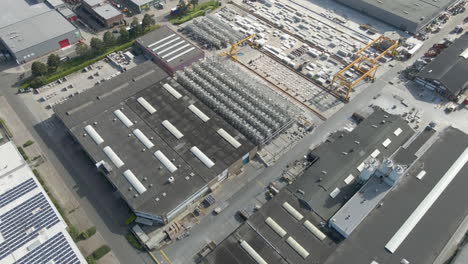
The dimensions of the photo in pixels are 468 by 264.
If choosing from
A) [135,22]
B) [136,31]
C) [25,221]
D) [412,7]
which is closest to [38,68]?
[136,31]

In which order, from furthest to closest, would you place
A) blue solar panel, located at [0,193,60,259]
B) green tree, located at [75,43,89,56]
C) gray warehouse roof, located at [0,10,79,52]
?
gray warehouse roof, located at [0,10,79,52] → green tree, located at [75,43,89,56] → blue solar panel, located at [0,193,60,259]

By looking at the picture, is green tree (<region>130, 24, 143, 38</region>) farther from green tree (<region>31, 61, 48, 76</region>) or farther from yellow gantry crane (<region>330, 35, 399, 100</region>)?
yellow gantry crane (<region>330, 35, 399, 100</region>)

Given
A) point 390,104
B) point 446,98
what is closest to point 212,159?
point 390,104

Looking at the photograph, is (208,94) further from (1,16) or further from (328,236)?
(1,16)

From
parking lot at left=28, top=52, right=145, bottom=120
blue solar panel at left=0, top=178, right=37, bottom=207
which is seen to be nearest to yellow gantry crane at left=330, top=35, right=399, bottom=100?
parking lot at left=28, top=52, right=145, bottom=120

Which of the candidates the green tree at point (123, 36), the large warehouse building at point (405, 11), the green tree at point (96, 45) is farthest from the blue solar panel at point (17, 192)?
Result: the large warehouse building at point (405, 11)

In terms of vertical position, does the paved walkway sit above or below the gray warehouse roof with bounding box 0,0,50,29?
below

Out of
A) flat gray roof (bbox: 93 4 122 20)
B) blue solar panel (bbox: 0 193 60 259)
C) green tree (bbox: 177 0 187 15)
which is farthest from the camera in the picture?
green tree (bbox: 177 0 187 15)
